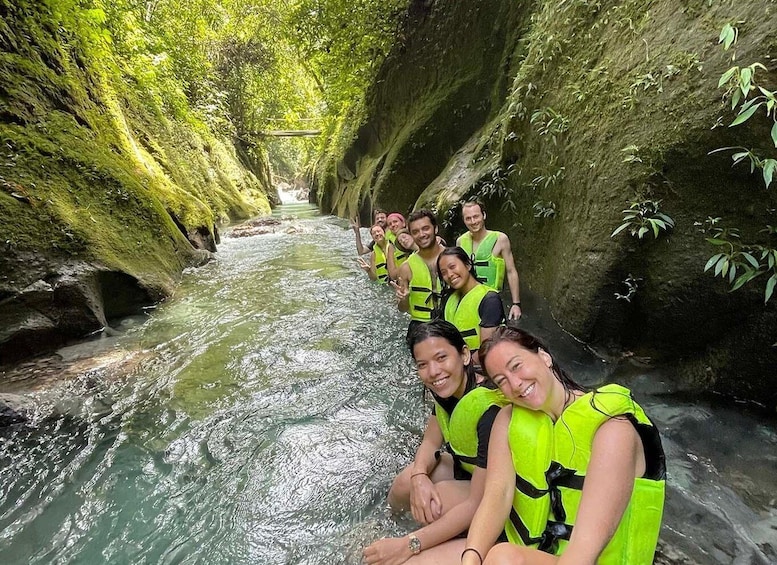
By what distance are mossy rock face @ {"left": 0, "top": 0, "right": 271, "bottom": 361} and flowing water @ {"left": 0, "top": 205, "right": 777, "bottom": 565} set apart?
2.89ft

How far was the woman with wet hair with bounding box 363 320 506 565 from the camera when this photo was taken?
7.00 feet

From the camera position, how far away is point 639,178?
3.80m

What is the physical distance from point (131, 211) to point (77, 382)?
12.5 feet

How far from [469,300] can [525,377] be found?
165 centimetres

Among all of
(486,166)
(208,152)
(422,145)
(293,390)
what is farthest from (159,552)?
(208,152)

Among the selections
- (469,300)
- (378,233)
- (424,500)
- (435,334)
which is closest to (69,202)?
(378,233)

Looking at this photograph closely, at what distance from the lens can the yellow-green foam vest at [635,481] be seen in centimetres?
158

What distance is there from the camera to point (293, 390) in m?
4.67

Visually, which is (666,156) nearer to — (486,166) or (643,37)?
(643,37)

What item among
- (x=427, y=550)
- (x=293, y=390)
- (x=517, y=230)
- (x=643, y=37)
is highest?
(x=643, y=37)

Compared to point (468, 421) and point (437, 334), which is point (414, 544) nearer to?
point (468, 421)

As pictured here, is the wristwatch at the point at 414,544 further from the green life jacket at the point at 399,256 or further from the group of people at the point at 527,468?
the green life jacket at the point at 399,256

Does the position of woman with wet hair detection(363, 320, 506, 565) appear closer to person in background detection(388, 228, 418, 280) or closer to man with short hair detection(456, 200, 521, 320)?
man with short hair detection(456, 200, 521, 320)

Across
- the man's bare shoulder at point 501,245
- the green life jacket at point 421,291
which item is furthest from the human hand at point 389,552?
the man's bare shoulder at point 501,245
